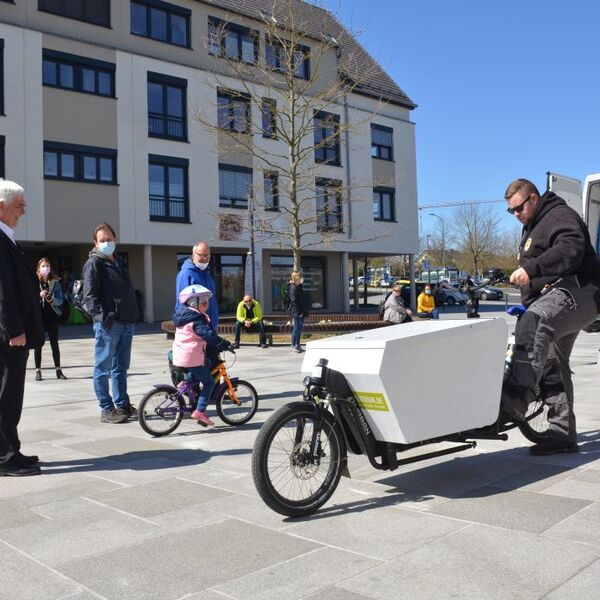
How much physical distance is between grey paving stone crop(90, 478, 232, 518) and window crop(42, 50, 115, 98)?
23685mm

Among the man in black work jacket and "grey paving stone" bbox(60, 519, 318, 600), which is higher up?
the man in black work jacket

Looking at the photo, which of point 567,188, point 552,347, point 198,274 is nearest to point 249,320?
point 567,188

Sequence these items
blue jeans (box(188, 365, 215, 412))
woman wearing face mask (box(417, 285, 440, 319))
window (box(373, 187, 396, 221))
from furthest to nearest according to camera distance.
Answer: window (box(373, 187, 396, 221))
woman wearing face mask (box(417, 285, 440, 319))
blue jeans (box(188, 365, 215, 412))

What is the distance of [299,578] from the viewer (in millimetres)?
3061

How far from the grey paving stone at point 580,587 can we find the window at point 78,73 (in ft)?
85.0

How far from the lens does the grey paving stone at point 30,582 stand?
2951 millimetres

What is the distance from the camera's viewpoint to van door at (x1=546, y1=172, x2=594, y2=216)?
424 inches

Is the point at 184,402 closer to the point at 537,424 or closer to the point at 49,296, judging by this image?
the point at 537,424

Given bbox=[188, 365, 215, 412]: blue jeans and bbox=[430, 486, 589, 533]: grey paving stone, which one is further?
bbox=[188, 365, 215, 412]: blue jeans

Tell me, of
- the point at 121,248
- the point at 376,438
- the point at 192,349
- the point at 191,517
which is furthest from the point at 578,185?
the point at 121,248

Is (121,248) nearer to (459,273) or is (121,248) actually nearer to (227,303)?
(227,303)

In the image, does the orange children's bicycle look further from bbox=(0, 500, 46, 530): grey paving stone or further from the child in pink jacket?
bbox=(0, 500, 46, 530): grey paving stone

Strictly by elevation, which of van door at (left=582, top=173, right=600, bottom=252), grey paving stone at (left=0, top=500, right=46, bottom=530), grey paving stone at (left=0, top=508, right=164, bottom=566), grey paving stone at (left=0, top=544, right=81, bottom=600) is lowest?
grey paving stone at (left=0, top=500, right=46, bottom=530)

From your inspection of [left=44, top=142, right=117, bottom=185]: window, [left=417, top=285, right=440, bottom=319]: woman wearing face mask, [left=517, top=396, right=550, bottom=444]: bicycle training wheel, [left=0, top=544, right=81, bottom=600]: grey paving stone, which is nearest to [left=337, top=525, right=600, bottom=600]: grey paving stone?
[left=0, top=544, right=81, bottom=600]: grey paving stone
